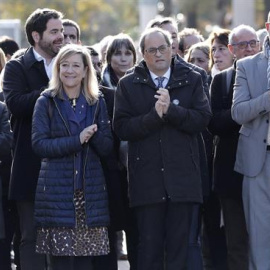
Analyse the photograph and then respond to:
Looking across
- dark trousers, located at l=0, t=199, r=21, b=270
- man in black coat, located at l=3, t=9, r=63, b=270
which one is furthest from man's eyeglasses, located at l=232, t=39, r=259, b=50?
dark trousers, located at l=0, t=199, r=21, b=270

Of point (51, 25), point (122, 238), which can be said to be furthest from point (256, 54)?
point (122, 238)

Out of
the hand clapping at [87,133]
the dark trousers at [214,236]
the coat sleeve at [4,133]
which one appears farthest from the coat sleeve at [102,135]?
the dark trousers at [214,236]

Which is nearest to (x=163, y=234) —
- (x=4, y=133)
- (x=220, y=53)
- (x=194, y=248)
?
(x=194, y=248)

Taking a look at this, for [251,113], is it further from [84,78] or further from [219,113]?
[84,78]

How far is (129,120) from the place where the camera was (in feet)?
28.8

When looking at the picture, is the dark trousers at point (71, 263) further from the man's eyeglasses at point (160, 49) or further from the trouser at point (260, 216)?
the man's eyeglasses at point (160, 49)

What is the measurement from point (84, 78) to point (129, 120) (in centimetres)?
57

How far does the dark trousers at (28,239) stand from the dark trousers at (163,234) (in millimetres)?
967

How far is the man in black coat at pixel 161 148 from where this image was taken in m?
8.72

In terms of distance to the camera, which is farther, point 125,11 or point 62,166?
point 125,11

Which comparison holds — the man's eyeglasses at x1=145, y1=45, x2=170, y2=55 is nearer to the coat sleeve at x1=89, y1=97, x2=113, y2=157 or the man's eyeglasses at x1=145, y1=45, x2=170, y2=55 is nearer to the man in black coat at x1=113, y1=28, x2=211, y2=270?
the man in black coat at x1=113, y1=28, x2=211, y2=270

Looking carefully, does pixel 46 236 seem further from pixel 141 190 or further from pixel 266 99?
pixel 266 99

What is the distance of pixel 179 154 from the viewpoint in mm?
8758

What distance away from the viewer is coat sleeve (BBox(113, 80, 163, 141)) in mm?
8602
